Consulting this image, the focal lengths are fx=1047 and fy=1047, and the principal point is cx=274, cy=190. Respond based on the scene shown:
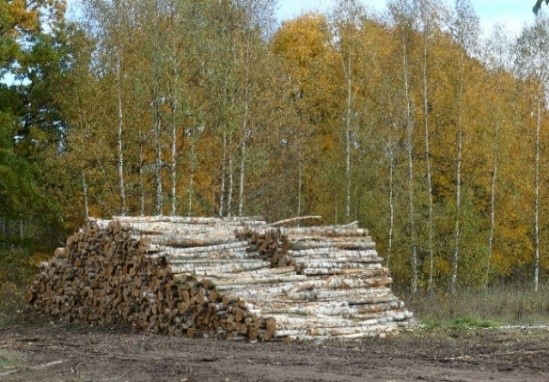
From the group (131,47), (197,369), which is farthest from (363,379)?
(131,47)

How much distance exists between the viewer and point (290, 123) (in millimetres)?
32062

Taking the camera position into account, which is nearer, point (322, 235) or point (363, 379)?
point (363, 379)

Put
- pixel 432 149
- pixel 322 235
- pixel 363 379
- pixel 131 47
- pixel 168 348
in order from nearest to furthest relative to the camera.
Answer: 1. pixel 363 379
2. pixel 168 348
3. pixel 322 235
4. pixel 131 47
5. pixel 432 149

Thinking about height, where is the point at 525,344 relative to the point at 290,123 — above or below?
below

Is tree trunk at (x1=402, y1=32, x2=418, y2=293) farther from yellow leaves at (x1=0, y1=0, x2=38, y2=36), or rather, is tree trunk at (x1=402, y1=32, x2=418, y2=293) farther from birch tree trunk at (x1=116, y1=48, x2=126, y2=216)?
yellow leaves at (x1=0, y1=0, x2=38, y2=36)

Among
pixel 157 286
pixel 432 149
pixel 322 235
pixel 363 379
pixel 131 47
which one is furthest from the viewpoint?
pixel 432 149

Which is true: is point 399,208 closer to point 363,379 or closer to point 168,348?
point 168,348

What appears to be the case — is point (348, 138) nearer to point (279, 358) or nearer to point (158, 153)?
point (158, 153)

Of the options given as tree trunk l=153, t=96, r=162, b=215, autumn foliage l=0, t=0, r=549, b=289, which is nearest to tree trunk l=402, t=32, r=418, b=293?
autumn foliage l=0, t=0, r=549, b=289

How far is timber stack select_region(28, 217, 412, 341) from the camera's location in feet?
55.0

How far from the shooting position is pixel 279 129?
3195 centimetres

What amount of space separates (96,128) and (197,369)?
61.0 feet

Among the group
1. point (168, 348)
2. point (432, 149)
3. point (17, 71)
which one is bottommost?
point (168, 348)

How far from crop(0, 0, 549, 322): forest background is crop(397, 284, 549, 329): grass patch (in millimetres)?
5228
